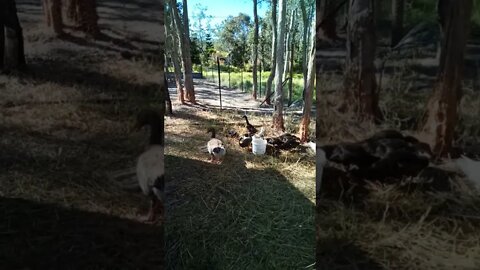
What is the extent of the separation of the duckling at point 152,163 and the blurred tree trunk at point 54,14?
471mm

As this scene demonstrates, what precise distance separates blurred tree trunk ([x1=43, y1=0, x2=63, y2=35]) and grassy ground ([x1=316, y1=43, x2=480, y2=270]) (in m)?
1.09

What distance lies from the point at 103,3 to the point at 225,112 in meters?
6.41

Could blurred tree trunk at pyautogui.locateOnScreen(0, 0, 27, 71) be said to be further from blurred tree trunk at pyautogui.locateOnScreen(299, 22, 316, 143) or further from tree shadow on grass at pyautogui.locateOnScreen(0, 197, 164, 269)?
blurred tree trunk at pyautogui.locateOnScreen(299, 22, 316, 143)

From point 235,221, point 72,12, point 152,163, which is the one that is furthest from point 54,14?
point 235,221

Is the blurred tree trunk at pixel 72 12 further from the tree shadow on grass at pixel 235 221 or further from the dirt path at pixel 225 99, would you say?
the dirt path at pixel 225 99

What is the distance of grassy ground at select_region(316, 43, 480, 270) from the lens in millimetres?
1323

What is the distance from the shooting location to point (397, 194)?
54.2 inches

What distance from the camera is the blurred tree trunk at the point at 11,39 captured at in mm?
1326

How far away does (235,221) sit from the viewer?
272 centimetres

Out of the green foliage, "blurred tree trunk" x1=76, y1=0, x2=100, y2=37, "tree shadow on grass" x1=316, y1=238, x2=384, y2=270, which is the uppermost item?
the green foliage

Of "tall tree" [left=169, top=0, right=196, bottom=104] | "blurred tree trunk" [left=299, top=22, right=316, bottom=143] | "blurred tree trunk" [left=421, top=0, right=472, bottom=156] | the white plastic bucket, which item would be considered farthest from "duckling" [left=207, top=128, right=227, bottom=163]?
"tall tree" [left=169, top=0, right=196, bottom=104]

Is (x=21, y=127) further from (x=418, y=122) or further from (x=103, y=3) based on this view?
(x=418, y=122)

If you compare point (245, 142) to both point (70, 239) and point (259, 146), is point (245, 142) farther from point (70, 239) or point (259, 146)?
point (70, 239)

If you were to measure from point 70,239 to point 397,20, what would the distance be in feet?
5.38
